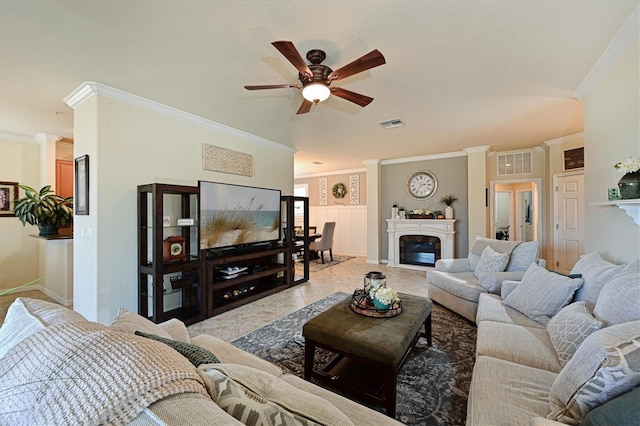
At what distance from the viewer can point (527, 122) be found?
386 centimetres

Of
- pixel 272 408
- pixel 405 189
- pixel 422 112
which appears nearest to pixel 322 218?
pixel 405 189

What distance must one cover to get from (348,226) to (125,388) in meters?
7.45

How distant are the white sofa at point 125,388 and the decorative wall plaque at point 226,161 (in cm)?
308

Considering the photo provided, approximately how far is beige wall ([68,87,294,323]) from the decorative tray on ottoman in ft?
8.10

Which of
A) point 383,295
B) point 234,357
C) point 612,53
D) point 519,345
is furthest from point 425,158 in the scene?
point 234,357

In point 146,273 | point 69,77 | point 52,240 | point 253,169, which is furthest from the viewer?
point 253,169

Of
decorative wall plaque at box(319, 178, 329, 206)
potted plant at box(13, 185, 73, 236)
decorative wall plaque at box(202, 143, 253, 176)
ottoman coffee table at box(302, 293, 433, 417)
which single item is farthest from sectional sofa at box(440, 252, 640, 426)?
decorative wall plaque at box(319, 178, 329, 206)

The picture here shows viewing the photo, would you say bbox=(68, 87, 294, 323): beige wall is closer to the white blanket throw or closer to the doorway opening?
the white blanket throw

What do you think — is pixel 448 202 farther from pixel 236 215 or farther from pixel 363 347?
pixel 363 347

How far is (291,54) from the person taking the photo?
5.97 feet

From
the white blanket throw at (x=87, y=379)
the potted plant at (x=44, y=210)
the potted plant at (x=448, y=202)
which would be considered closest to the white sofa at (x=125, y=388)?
the white blanket throw at (x=87, y=379)

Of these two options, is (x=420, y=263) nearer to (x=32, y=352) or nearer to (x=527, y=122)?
(x=527, y=122)

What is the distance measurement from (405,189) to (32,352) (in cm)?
645

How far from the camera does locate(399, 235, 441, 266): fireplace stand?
588cm
